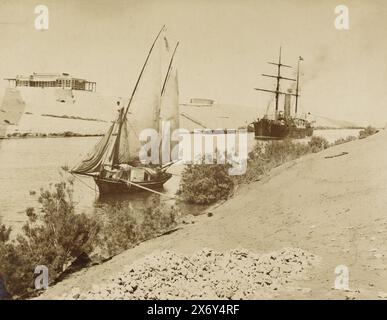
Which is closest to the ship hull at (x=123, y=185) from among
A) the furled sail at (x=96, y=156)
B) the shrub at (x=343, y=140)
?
the furled sail at (x=96, y=156)

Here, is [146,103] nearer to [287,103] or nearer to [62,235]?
[62,235]

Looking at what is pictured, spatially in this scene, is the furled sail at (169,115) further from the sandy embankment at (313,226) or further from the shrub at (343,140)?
the shrub at (343,140)

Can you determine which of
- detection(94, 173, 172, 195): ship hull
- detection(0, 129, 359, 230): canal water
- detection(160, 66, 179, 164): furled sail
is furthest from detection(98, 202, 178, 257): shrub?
detection(160, 66, 179, 164): furled sail

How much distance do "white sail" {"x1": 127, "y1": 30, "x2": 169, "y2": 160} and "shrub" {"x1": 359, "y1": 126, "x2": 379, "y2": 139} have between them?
3.91 meters

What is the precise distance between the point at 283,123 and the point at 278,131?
0.18 m

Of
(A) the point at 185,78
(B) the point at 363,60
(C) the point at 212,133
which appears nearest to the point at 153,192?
(C) the point at 212,133

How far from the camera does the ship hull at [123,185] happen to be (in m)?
8.59

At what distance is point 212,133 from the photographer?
884cm

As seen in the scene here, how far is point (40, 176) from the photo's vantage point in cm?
832

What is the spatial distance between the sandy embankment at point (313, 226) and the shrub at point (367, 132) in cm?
41

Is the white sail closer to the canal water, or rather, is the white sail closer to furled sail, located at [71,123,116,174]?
furled sail, located at [71,123,116,174]

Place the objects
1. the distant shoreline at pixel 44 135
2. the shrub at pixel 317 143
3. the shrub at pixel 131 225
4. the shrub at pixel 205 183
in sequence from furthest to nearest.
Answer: the shrub at pixel 317 143 < the shrub at pixel 205 183 < the distant shoreline at pixel 44 135 < the shrub at pixel 131 225

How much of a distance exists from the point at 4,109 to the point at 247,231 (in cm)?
432

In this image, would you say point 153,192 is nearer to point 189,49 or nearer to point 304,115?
point 189,49
